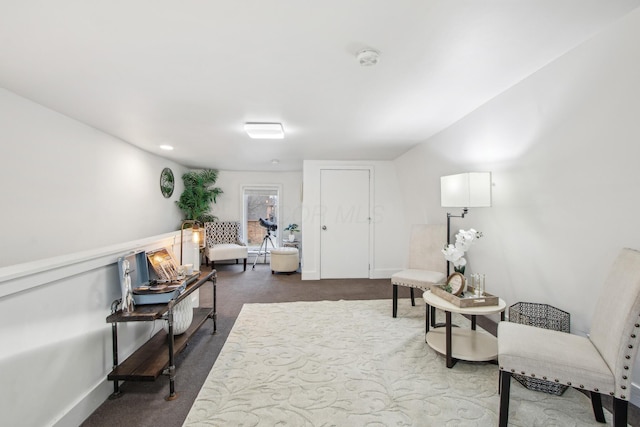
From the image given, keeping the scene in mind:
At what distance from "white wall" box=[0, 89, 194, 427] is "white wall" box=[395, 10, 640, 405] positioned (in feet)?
10.7

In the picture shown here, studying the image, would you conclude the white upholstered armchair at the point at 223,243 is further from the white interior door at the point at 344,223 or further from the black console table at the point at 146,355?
the black console table at the point at 146,355

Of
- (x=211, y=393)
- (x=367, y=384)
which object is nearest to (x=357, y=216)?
(x=367, y=384)

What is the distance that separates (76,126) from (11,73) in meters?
1.10

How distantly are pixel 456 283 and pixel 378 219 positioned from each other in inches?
113

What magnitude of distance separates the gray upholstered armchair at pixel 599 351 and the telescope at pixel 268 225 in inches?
219

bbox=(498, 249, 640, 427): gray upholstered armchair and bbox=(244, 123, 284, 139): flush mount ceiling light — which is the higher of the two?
bbox=(244, 123, 284, 139): flush mount ceiling light

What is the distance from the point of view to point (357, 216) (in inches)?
203

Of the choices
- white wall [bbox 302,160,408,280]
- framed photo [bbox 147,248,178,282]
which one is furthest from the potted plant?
framed photo [bbox 147,248,178,282]

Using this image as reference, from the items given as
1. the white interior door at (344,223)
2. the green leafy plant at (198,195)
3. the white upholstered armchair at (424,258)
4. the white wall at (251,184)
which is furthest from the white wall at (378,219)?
the green leafy plant at (198,195)

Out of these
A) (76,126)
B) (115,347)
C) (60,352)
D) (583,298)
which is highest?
(76,126)

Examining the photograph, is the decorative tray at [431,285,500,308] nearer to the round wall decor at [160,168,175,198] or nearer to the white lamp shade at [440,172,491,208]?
the white lamp shade at [440,172,491,208]

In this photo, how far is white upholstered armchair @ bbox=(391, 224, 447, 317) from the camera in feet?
10.2

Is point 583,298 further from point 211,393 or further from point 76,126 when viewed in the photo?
point 76,126

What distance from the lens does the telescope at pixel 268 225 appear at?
6.66 meters
